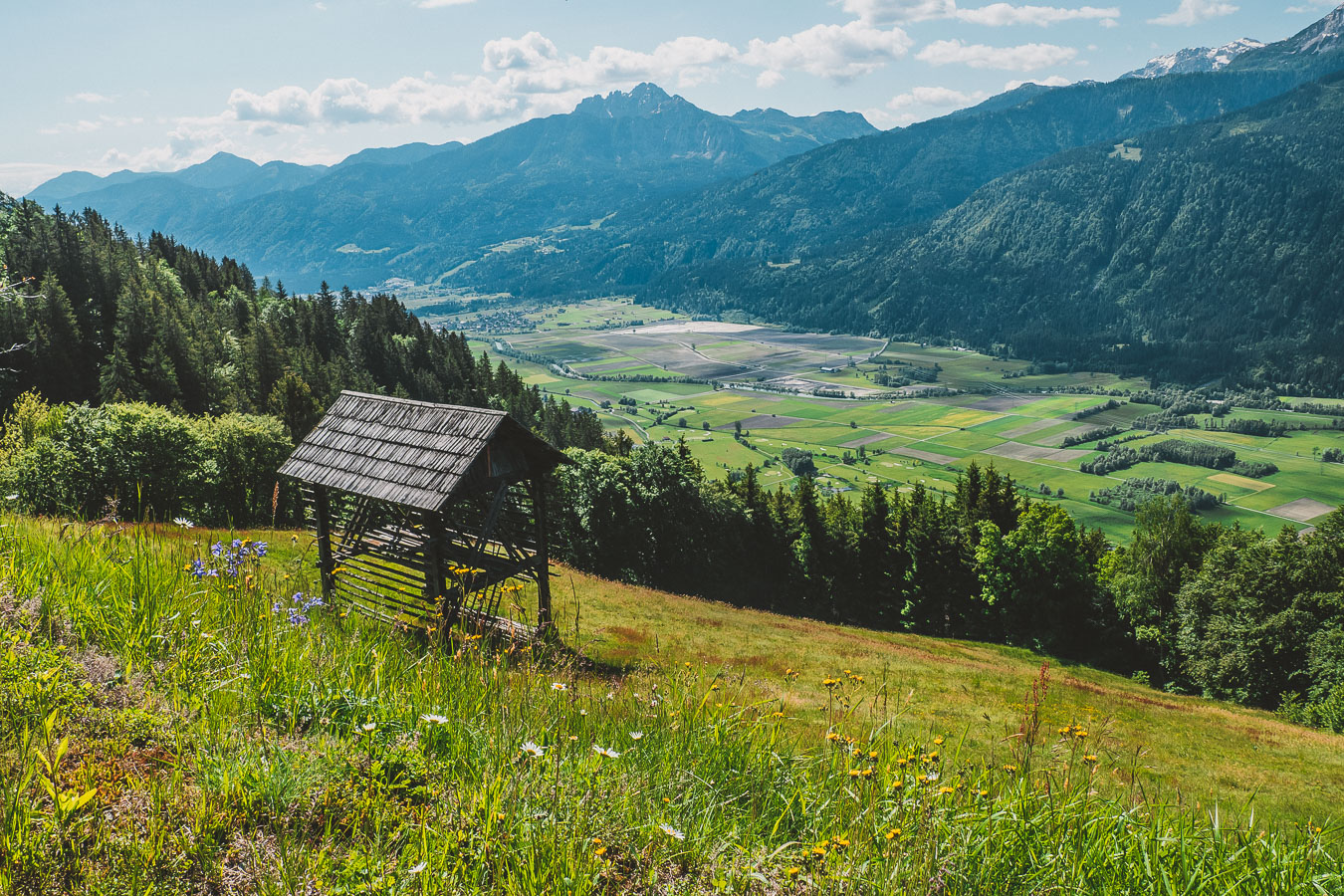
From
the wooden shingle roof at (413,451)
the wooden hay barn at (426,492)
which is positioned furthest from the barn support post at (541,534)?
the wooden shingle roof at (413,451)

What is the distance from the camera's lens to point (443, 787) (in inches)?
166

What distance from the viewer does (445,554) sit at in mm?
18062

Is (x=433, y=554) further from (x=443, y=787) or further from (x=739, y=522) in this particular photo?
(x=739, y=522)

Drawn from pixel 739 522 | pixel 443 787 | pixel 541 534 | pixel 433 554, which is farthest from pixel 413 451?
pixel 739 522

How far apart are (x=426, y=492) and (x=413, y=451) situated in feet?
5.01

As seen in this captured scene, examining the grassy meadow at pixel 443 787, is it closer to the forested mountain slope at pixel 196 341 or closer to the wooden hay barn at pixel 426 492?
the wooden hay barn at pixel 426 492

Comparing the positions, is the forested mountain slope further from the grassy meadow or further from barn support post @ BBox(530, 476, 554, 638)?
the grassy meadow

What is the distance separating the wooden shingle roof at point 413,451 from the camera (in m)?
16.2

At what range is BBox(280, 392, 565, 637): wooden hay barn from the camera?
53.6 ft

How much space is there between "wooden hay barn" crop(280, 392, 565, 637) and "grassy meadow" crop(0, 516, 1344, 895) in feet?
31.3

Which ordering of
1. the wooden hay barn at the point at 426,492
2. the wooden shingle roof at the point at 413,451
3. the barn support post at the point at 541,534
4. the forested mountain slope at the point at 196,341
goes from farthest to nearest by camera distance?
the forested mountain slope at the point at 196,341 < the barn support post at the point at 541,534 < the wooden hay barn at the point at 426,492 < the wooden shingle roof at the point at 413,451

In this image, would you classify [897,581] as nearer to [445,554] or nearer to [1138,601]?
[1138,601]

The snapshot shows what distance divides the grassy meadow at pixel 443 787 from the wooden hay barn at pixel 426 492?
31.3 ft

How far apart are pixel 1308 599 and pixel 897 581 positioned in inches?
1062
